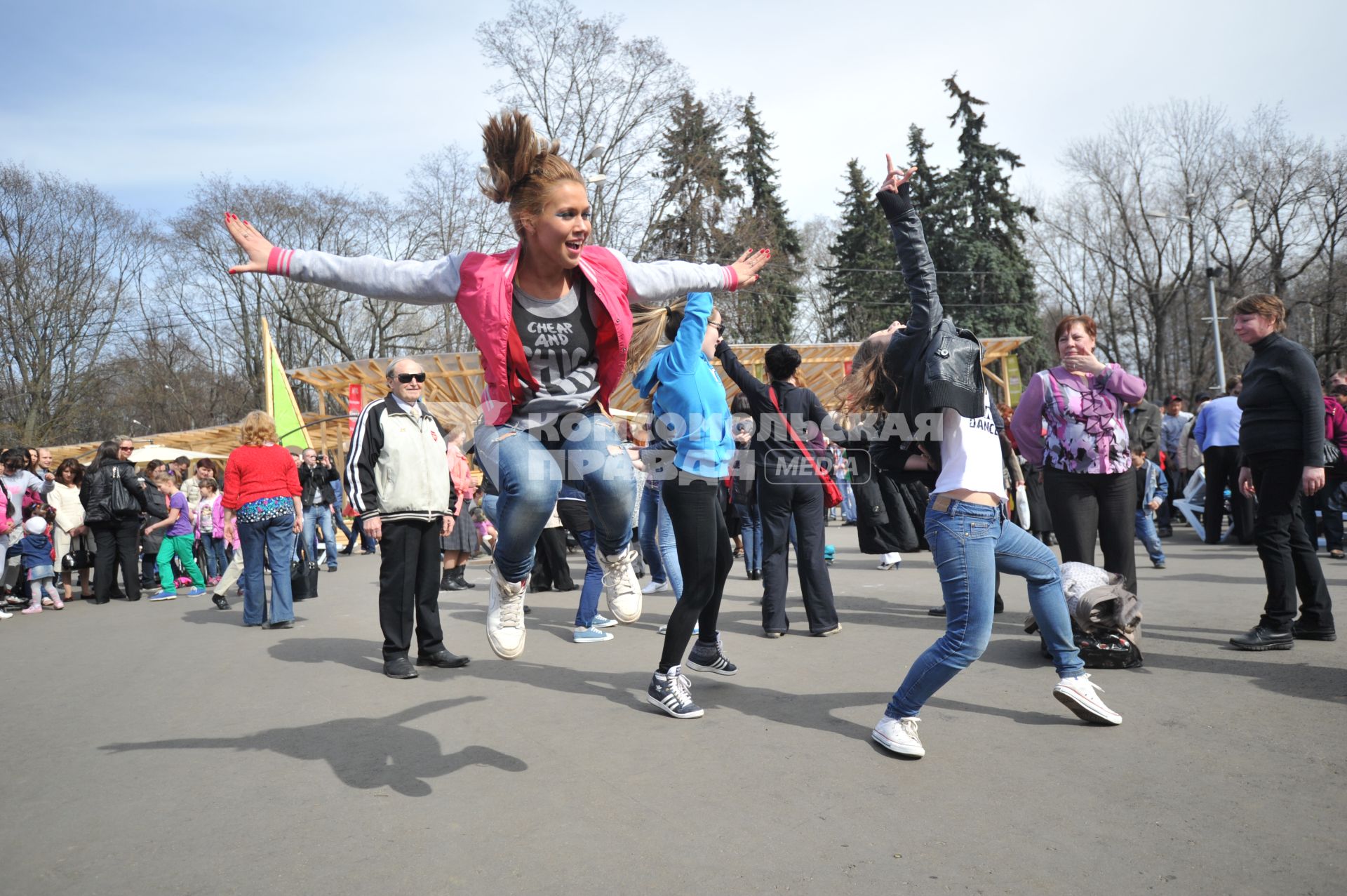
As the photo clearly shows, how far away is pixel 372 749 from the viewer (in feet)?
14.7

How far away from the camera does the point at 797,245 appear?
43625 mm

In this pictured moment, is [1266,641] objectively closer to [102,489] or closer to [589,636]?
[589,636]

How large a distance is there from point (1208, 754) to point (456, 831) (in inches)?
116

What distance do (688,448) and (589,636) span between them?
276 cm

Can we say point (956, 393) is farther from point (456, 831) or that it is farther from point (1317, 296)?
point (1317, 296)

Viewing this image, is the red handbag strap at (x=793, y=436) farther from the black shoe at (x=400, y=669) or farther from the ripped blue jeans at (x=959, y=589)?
the black shoe at (x=400, y=669)

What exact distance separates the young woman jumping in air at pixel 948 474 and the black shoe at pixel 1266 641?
2.13m

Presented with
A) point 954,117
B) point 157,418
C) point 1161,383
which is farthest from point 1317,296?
point 157,418

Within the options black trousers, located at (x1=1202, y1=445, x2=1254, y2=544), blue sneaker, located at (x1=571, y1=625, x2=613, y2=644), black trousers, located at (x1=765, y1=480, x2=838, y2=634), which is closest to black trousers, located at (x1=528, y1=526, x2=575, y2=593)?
blue sneaker, located at (x1=571, y1=625, x2=613, y2=644)

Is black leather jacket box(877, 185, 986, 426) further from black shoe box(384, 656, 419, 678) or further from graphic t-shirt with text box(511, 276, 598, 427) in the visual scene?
black shoe box(384, 656, 419, 678)

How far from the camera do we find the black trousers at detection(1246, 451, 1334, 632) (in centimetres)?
573

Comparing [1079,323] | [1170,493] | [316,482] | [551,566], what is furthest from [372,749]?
[1170,493]

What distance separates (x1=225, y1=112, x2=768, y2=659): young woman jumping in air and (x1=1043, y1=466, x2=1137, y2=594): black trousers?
2.58m

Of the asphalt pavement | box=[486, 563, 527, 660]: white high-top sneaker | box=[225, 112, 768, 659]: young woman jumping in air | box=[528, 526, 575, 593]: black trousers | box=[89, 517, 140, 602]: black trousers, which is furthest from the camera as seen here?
box=[89, 517, 140, 602]: black trousers
